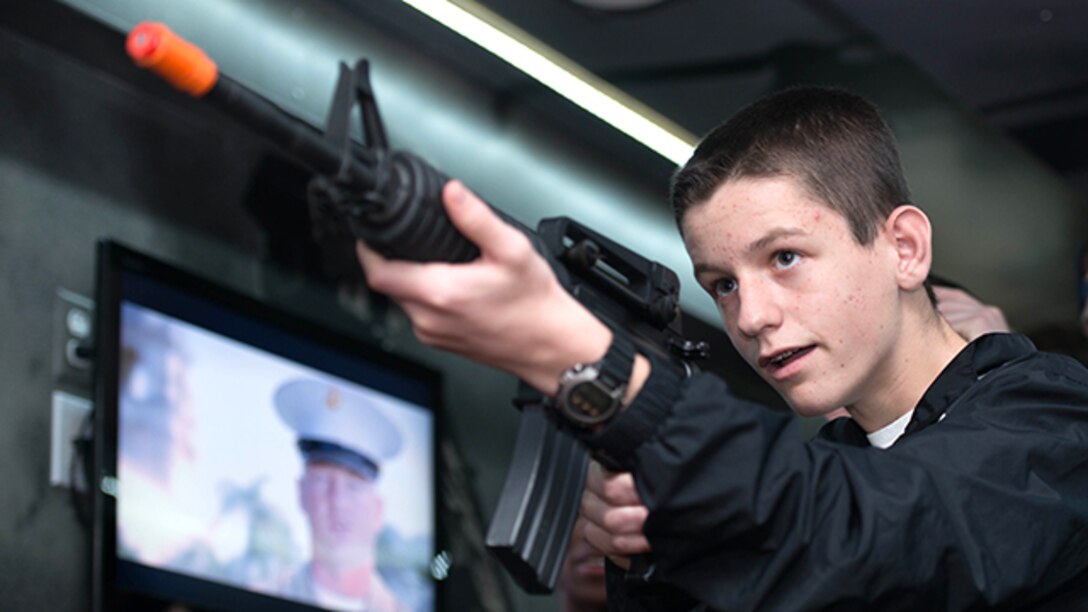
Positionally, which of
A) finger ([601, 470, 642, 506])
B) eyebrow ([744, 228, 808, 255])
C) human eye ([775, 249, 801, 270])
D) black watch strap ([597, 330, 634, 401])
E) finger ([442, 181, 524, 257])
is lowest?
finger ([601, 470, 642, 506])

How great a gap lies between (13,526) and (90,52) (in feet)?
3.47

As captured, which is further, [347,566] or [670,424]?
[347,566]

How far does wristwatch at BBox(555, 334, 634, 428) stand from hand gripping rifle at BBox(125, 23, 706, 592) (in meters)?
0.09

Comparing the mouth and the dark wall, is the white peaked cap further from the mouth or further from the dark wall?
the mouth

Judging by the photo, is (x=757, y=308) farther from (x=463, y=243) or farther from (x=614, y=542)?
(x=463, y=243)

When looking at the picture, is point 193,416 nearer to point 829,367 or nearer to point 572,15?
point 572,15

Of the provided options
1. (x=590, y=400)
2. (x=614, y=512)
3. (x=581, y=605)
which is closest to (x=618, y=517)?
(x=614, y=512)

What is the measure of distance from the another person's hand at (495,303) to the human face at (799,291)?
0.41 meters

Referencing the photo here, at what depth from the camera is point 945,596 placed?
1.23m

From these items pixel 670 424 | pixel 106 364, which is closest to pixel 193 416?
pixel 106 364

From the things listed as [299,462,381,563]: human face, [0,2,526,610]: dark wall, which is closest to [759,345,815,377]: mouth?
[0,2,526,610]: dark wall

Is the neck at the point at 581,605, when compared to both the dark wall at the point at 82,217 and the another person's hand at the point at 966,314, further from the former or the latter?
the dark wall at the point at 82,217

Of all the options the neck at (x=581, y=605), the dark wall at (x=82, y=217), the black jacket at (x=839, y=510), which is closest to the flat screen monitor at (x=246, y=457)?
the dark wall at (x=82, y=217)

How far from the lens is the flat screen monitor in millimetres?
2939
